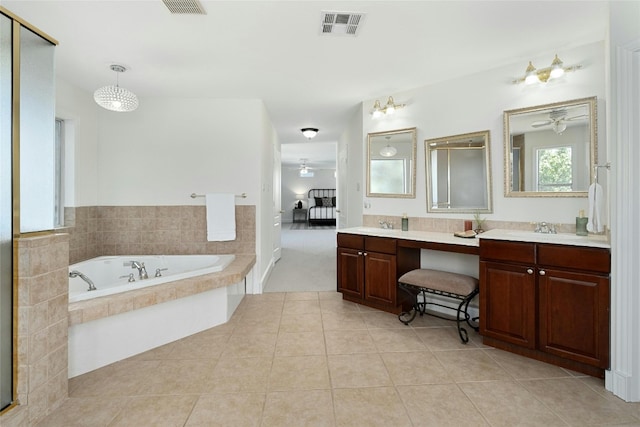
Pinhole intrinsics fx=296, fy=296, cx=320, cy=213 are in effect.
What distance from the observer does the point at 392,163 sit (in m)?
3.53

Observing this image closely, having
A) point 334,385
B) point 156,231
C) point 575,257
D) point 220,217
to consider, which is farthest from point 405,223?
point 156,231

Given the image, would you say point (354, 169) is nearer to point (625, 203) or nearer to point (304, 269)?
point (304, 269)

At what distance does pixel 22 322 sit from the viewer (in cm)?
151

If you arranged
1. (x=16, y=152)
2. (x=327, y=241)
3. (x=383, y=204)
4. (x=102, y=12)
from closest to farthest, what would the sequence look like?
(x=16, y=152) < (x=102, y=12) < (x=383, y=204) < (x=327, y=241)

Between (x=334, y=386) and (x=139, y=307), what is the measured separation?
156 cm

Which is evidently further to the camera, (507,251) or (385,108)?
(385,108)

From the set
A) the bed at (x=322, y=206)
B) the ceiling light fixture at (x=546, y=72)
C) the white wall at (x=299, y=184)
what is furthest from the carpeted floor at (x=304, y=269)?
the white wall at (x=299, y=184)

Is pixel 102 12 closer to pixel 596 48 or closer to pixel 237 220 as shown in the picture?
pixel 237 220

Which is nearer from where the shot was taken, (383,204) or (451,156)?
(451,156)

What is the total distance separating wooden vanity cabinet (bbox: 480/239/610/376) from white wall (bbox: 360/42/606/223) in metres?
0.64

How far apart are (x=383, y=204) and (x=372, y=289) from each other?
1.06 m

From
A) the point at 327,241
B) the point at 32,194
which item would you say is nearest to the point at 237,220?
the point at 32,194

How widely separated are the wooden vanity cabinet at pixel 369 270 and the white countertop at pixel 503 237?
0.34 feet

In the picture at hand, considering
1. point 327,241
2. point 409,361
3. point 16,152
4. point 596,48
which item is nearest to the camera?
point 16,152
